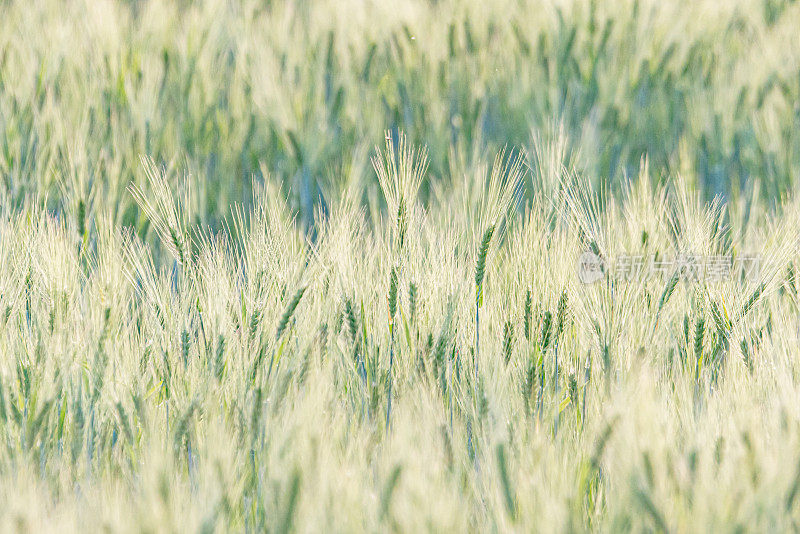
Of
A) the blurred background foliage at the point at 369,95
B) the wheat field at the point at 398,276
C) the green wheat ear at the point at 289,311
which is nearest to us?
the wheat field at the point at 398,276

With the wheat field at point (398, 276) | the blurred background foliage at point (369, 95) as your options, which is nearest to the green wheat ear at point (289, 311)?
the wheat field at point (398, 276)

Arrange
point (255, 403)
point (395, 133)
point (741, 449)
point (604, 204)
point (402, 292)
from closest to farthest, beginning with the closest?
point (741, 449)
point (255, 403)
point (402, 292)
point (604, 204)
point (395, 133)

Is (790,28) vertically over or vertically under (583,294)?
over

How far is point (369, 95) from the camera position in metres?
1.98

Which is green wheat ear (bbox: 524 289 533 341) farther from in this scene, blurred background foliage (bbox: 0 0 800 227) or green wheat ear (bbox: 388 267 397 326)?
blurred background foliage (bbox: 0 0 800 227)

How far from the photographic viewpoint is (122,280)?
4.50ft

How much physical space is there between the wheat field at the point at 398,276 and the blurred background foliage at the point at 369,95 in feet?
0.03

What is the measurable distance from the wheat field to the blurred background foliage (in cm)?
1

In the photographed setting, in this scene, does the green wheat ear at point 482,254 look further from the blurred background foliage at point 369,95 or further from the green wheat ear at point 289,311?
the blurred background foliage at point 369,95

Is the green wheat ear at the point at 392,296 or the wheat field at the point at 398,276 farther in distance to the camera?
the green wheat ear at the point at 392,296

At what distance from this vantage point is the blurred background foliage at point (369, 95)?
183cm

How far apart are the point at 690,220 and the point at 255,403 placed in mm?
906

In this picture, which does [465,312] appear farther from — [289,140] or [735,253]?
[289,140]

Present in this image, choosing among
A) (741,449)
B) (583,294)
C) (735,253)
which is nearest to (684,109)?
(735,253)
